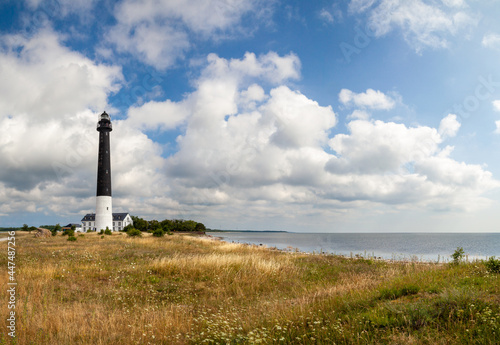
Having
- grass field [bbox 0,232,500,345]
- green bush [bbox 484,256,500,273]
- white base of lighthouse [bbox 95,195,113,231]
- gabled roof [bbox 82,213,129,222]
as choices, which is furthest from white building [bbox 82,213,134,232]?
green bush [bbox 484,256,500,273]

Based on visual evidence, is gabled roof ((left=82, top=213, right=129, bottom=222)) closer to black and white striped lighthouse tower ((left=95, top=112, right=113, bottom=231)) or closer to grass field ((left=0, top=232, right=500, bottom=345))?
black and white striped lighthouse tower ((left=95, top=112, right=113, bottom=231))

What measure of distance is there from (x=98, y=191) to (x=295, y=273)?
52049 millimetres

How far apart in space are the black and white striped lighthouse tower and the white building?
166 feet

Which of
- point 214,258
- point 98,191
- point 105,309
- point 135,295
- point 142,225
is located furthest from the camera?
point 142,225

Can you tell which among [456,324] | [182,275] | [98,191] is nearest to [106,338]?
[456,324]

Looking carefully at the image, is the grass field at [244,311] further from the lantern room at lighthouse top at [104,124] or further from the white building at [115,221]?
the white building at [115,221]

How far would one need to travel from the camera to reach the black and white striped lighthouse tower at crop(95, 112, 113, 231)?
55625 mm

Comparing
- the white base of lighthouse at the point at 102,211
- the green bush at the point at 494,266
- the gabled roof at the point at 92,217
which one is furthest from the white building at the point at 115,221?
the green bush at the point at 494,266

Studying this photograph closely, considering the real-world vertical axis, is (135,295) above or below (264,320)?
below

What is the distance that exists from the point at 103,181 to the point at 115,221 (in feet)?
184

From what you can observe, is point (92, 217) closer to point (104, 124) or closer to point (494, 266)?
point (104, 124)

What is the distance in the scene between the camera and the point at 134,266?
580 inches

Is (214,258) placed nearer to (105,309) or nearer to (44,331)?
(105,309)

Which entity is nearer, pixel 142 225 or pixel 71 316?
pixel 71 316
